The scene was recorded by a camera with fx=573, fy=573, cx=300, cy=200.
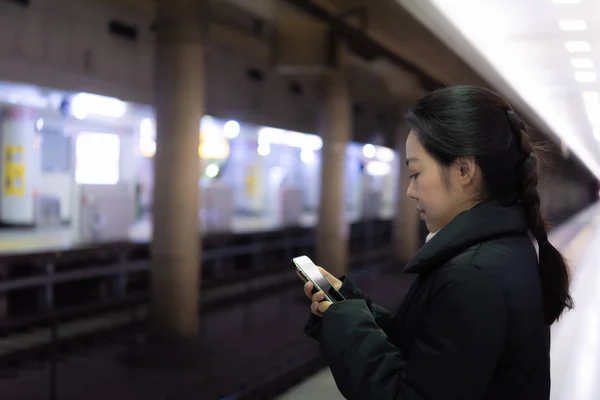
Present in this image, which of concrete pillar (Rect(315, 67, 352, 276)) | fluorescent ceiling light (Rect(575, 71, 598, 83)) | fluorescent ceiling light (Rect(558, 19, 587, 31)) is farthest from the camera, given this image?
concrete pillar (Rect(315, 67, 352, 276))

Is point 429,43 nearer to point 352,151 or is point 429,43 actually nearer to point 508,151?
point 508,151

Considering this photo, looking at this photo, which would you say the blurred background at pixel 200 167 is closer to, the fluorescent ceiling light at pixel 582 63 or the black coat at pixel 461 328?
the fluorescent ceiling light at pixel 582 63

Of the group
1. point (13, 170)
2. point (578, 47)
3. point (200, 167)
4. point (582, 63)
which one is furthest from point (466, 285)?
point (13, 170)

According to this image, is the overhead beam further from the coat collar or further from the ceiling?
the coat collar

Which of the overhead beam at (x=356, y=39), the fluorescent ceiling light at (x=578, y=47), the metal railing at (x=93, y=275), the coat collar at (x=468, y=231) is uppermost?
the overhead beam at (x=356, y=39)

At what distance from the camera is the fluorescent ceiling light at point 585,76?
18.7ft

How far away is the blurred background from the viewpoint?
5.26 metres

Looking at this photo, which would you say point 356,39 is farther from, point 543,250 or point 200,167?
point 543,250

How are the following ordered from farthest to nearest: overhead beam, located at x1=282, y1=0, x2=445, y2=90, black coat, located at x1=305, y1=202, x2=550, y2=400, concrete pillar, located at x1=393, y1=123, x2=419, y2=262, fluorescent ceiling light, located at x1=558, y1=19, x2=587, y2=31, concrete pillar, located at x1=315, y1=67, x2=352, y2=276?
concrete pillar, located at x1=393, y1=123, x2=419, y2=262 → concrete pillar, located at x1=315, y1=67, x2=352, y2=276 → overhead beam, located at x1=282, y1=0, x2=445, y2=90 → fluorescent ceiling light, located at x1=558, y1=19, x2=587, y2=31 → black coat, located at x1=305, y1=202, x2=550, y2=400

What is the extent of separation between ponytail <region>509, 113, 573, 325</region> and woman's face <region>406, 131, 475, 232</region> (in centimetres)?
12

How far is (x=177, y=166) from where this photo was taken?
7305 mm

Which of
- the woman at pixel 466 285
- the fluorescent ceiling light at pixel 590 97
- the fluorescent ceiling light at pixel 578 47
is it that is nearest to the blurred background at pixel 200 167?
the fluorescent ceiling light at pixel 578 47

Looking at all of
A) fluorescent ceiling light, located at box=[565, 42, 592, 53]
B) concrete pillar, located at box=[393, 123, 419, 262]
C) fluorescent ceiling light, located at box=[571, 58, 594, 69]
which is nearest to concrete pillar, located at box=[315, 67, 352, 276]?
concrete pillar, located at box=[393, 123, 419, 262]

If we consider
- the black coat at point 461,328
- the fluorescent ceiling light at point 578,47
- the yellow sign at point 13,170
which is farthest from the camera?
the yellow sign at point 13,170
